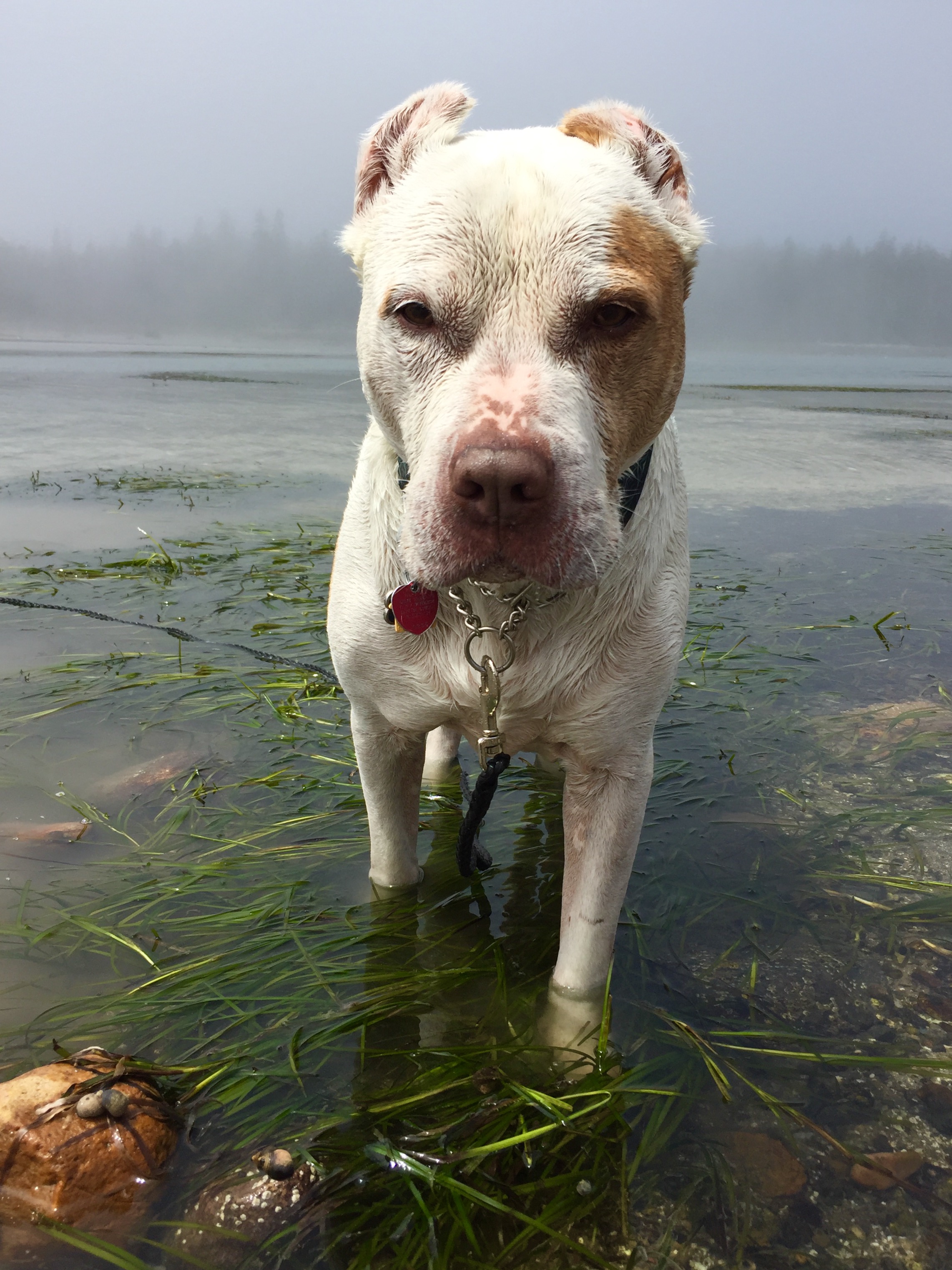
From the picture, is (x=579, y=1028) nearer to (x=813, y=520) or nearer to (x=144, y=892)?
(x=144, y=892)

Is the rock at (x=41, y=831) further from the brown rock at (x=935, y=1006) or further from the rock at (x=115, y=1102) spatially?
the brown rock at (x=935, y=1006)

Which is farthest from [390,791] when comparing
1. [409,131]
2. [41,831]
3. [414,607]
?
[409,131]

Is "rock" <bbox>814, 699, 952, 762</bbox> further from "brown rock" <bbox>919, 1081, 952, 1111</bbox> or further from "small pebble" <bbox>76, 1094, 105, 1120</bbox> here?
"small pebble" <bbox>76, 1094, 105, 1120</bbox>

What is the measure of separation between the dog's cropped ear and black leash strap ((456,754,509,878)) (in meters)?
1.30

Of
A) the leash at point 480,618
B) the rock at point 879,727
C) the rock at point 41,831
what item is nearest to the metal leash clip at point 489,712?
the leash at point 480,618

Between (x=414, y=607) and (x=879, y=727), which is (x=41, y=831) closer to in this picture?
(x=414, y=607)

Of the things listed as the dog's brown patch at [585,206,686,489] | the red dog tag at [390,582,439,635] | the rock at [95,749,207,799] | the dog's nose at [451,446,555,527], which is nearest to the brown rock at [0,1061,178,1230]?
the red dog tag at [390,582,439,635]

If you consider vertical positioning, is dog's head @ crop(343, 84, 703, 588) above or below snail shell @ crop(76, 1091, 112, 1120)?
above

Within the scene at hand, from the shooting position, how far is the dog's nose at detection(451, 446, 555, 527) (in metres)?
1.59

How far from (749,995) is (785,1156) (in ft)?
1.80

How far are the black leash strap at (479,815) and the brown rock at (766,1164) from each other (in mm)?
945

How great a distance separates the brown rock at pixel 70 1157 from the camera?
1714mm

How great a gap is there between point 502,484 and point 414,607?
0.59 m

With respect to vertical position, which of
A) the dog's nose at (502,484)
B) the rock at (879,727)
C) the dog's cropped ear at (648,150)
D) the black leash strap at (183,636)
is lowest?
the black leash strap at (183,636)
